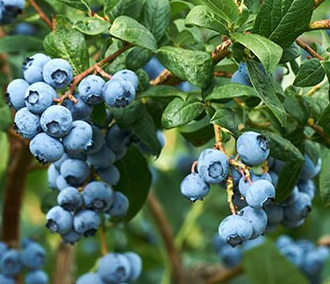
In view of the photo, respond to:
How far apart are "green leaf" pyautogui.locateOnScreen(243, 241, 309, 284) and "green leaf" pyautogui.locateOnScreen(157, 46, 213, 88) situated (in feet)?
2.83

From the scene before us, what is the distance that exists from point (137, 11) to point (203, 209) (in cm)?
131

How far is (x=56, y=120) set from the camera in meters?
0.88

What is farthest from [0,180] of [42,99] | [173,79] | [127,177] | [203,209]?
[42,99]

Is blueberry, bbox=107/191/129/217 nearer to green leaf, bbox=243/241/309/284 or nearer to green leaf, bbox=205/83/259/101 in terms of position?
green leaf, bbox=205/83/259/101

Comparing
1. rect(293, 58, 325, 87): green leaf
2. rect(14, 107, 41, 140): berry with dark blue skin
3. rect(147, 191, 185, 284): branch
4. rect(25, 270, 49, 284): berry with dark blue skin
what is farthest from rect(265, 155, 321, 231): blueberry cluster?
rect(147, 191, 185, 284): branch

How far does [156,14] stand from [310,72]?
224 mm

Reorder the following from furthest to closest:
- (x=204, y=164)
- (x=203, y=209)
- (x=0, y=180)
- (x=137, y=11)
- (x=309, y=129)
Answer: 1. (x=203, y=209)
2. (x=0, y=180)
3. (x=309, y=129)
4. (x=137, y=11)
5. (x=204, y=164)

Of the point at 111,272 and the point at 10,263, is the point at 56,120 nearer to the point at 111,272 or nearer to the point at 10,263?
the point at 111,272

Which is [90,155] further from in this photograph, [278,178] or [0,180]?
[0,180]

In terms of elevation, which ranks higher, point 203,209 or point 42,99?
point 42,99

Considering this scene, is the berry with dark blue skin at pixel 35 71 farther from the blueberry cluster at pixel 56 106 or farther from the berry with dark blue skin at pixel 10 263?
the berry with dark blue skin at pixel 10 263

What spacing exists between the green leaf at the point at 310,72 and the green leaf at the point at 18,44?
1.82 feet

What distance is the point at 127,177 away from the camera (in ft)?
4.00

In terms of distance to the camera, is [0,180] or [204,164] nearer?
[204,164]
